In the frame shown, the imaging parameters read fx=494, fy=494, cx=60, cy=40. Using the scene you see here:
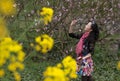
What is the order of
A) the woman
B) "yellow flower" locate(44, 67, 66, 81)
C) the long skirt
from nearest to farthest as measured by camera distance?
"yellow flower" locate(44, 67, 66, 81), the woman, the long skirt

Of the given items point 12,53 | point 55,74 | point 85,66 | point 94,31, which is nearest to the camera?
point 55,74

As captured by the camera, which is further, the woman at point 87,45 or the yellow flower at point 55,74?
the woman at point 87,45

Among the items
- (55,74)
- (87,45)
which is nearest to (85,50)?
(87,45)

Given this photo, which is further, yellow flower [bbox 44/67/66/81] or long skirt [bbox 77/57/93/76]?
long skirt [bbox 77/57/93/76]

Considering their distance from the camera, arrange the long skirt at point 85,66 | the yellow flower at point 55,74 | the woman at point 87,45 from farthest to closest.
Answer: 1. the long skirt at point 85,66
2. the woman at point 87,45
3. the yellow flower at point 55,74

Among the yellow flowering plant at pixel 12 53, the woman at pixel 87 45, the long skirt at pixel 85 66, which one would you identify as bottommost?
the long skirt at pixel 85 66

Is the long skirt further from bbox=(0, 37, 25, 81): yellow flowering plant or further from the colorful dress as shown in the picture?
bbox=(0, 37, 25, 81): yellow flowering plant

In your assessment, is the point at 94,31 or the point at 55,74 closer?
the point at 55,74

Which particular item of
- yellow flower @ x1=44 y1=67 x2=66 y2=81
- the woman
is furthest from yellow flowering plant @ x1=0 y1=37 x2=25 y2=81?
the woman

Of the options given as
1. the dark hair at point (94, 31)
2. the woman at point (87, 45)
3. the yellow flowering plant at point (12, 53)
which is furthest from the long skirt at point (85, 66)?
the yellow flowering plant at point (12, 53)

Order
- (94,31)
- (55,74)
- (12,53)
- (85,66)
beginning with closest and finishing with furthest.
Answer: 1. (55,74)
2. (12,53)
3. (94,31)
4. (85,66)

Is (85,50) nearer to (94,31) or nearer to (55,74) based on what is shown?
(94,31)

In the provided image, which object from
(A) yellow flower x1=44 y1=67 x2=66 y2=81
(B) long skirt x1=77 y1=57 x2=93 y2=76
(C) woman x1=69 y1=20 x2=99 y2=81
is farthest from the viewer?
(B) long skirt x1=77 y1=57 x2=93 y2=76

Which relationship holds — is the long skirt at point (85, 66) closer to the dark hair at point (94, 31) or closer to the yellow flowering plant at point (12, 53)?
the dark hair at point (94, 31)
